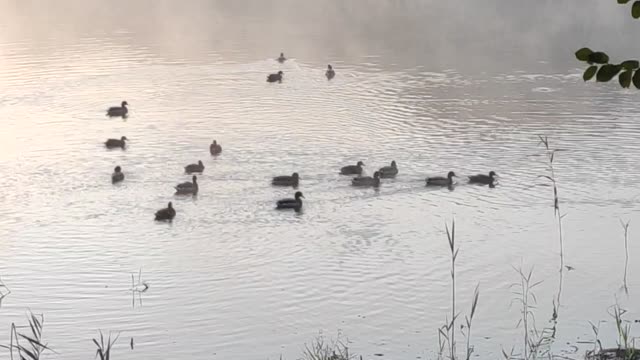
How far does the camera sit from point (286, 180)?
1405 cm

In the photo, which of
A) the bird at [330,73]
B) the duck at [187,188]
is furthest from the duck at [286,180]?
the bird at [330,73]

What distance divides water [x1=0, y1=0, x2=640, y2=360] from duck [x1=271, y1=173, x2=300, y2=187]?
221 millimetres

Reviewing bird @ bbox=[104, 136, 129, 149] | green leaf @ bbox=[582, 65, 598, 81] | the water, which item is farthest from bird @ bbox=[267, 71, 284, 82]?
green leaf @ bbox=[582, 65, 598, 81]

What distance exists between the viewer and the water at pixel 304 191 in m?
9.64

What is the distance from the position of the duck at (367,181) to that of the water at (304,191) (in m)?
0.16

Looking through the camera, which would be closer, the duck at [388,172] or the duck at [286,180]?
the duck at [286,180]

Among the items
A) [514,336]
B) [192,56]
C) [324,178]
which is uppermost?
[192,56]

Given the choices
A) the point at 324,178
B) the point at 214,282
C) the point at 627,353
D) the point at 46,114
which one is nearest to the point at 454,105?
the point at 324,178

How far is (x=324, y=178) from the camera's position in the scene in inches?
580

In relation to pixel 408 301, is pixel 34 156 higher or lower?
higher

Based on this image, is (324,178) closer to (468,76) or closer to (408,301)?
(408,301)

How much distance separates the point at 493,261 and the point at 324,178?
3943mm

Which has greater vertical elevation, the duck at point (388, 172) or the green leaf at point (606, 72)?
the green leaf at point (606, 72)

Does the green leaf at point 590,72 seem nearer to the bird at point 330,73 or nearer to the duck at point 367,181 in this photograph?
the duck at point 367,181
